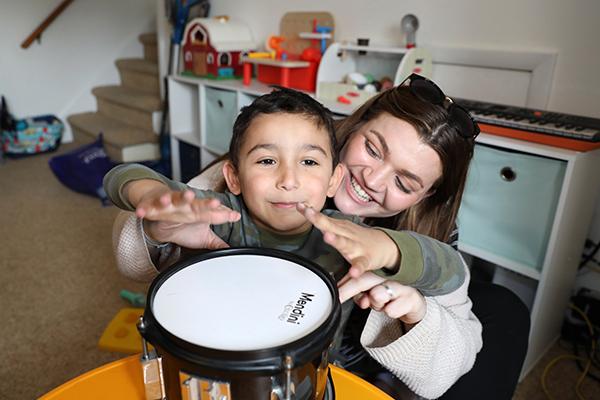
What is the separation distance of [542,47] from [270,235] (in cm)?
127

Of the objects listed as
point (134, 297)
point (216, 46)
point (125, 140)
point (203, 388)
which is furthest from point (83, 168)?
point (203, 388)

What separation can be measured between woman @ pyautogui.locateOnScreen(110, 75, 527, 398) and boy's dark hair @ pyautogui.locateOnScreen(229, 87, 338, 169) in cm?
15

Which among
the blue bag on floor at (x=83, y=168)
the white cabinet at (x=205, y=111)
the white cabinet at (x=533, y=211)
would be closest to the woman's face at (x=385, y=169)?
the white cabinet at (x=533, y=211)

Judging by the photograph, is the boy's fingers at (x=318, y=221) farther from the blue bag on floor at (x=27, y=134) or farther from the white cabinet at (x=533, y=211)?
the blue bag on floor at (x=27, y=134)

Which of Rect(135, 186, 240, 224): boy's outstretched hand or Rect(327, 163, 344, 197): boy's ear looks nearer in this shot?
Rect(135, 186, 240, 224): boy's outstretched hand

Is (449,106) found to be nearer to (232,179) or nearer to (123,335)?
(232,179)

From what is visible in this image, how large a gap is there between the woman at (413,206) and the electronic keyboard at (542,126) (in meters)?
0.44

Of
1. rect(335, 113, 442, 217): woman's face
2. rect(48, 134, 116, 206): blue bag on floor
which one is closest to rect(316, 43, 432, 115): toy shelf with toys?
rect(335, 113, 442, 217): woman's face

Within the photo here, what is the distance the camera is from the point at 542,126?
1271 mm

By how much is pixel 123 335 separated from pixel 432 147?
1.17 metres

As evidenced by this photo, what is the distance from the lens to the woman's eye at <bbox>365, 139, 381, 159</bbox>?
914 mm

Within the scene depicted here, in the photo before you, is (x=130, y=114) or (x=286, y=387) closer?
(x=286, y=387)

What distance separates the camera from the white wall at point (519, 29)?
1471 millimetres

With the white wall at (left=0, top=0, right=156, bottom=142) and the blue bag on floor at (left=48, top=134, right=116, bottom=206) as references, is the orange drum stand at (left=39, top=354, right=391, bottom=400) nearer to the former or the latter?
the blue bag on floor at (left=48, top=134, right=116, bottom=206)
